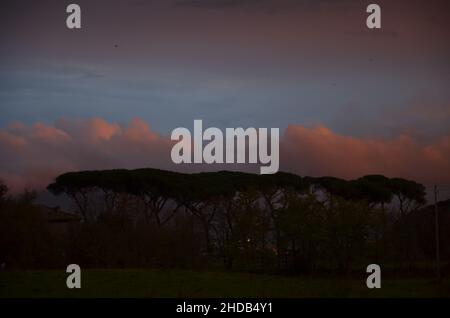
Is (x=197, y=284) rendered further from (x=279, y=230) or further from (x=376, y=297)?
(x=279, y=230)

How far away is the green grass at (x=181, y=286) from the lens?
50.6 feet

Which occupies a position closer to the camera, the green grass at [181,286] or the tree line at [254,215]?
the green grass at [181,286]

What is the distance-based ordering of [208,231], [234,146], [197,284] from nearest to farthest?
[197,284] → [234,146] → [208,231]

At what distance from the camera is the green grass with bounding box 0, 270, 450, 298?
15.4m

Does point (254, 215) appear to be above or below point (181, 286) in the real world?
above

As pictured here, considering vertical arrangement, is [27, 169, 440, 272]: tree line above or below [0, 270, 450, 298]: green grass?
above

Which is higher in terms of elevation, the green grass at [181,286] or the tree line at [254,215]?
the tree line at [254,215]

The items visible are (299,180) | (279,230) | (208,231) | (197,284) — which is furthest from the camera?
(299,180)

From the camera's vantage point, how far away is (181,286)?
16766 mm

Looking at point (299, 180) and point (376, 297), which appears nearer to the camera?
point (376, 297)

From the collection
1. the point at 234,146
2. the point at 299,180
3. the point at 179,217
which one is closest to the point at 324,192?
the point at 299,180

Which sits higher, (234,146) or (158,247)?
(234,146)

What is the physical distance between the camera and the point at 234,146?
1958 centimetres
